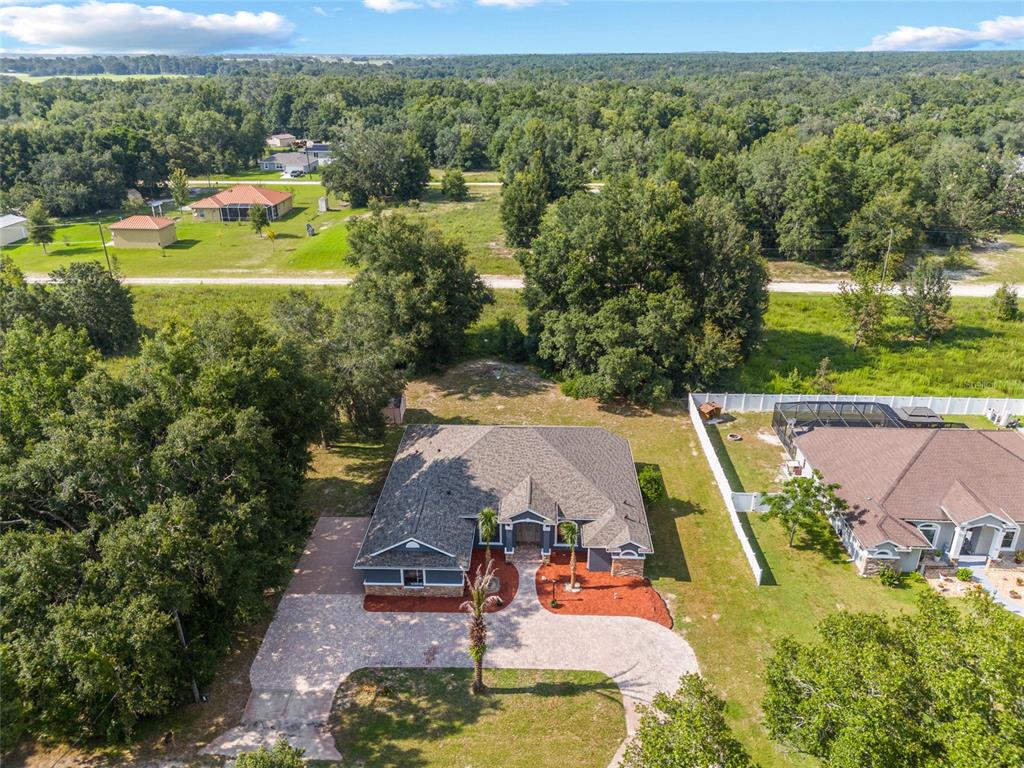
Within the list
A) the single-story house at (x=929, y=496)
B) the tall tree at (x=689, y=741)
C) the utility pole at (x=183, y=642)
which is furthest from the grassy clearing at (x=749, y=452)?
the utility pole at (x=183, y=642)

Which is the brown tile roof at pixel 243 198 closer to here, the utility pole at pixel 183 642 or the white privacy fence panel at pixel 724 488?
the white privacy fence panel at pixel 724 488

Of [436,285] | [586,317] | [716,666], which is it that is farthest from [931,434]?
[436,285]

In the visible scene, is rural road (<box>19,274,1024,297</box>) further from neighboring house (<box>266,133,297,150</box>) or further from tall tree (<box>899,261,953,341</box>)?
neighboring house (<box>266,133,297,150</box>)

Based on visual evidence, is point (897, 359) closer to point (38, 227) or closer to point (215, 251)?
point (215, 251)

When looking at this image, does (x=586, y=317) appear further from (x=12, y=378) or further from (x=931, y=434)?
(x=12, y=378)

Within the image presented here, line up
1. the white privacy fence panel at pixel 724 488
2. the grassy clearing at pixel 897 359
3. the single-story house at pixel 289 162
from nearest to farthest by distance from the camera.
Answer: the white privacy fence panel at pixel 724 488, the grassy clearing at pixel 897 359, the single-story house at pixel 289 162
